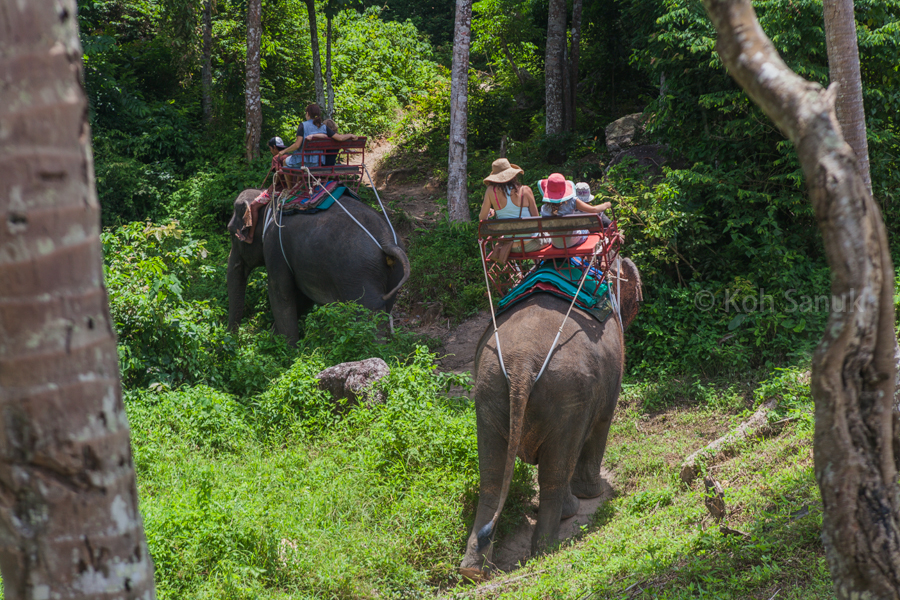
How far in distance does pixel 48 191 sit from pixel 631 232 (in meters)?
7.13

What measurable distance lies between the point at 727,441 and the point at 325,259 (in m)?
4.47

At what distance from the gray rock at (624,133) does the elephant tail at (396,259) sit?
223 inches

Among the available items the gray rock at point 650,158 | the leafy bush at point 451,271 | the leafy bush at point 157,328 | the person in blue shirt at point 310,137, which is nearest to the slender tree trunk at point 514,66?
the gray rock at point 650,158

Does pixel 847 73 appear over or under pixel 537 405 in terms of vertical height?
over

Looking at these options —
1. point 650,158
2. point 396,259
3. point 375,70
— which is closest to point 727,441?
point 396,259

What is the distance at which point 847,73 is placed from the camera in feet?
17.4

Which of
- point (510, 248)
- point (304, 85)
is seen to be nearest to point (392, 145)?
point (304, 85)

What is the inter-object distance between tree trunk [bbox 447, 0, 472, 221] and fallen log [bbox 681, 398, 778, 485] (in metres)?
6.70

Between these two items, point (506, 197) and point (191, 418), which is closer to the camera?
point (506, 197)

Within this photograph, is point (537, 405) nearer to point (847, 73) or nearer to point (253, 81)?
point (847, 73)

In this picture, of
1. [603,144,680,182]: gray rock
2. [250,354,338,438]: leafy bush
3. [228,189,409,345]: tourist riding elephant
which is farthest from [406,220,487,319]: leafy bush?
[250,354,338,438]: leafy bush

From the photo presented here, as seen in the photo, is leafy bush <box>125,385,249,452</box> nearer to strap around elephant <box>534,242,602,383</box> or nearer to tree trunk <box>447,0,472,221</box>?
strap around elephant <box>534,242,602,383</box>

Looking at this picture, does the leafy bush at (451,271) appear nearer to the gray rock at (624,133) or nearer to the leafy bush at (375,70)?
the gray rock at (624,133)

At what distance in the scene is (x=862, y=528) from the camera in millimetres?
2279
